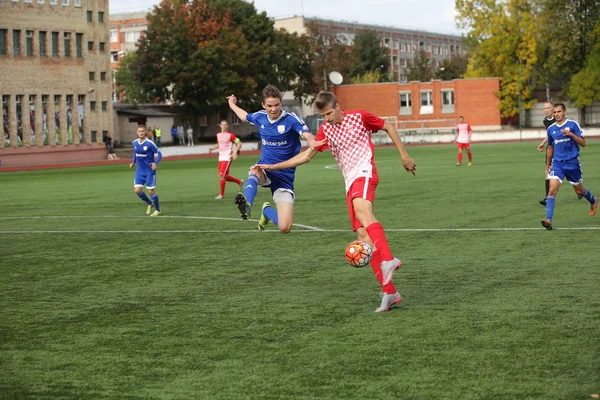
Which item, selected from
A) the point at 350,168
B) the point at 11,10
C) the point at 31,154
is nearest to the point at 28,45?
the point at 11,10

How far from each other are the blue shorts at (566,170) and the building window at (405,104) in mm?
86406

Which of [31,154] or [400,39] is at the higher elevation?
[400,39]

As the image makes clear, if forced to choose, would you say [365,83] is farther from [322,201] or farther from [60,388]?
[60,388]

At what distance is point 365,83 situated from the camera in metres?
107

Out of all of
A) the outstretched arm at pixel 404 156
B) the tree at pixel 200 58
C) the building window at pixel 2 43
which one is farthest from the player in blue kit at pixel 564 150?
the tree at pixel 200 58

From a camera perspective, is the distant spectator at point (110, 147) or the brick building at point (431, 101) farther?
the brick building at point (431, 101)

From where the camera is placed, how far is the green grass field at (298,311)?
21.2 ft

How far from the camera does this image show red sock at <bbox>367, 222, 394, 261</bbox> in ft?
29.1

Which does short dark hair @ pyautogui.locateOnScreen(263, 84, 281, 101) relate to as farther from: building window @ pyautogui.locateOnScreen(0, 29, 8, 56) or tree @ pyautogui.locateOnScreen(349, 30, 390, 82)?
tree @ pyautogui.locateOnScreen(349, 30, 390, 82)

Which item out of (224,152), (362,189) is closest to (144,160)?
(224,152)

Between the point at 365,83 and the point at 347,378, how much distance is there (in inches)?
4004

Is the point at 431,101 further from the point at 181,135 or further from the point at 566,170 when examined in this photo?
the point at 566,170

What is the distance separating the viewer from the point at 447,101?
100 metres

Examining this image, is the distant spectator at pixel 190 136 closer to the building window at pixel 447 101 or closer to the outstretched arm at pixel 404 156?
the building window at pixel 447 101
